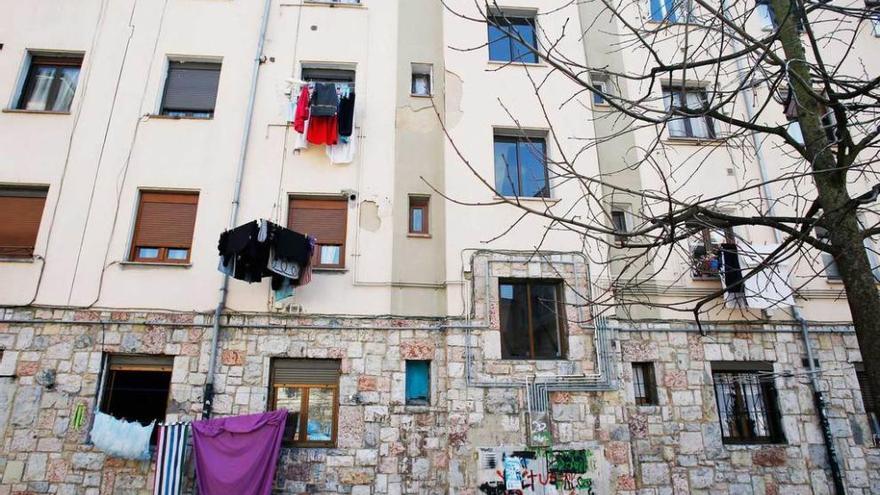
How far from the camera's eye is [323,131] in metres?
9.28

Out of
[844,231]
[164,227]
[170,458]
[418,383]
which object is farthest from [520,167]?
[170,458]

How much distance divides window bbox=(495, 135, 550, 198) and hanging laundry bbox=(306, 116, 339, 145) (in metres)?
3.00

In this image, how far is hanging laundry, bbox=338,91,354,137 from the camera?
925 centimetres

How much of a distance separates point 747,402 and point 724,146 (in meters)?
4.72

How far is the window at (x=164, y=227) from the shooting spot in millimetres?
8773

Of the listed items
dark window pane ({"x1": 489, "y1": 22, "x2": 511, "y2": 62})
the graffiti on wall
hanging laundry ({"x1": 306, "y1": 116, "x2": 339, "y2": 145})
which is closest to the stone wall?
the graffiti on wall

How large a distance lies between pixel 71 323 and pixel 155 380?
160cm

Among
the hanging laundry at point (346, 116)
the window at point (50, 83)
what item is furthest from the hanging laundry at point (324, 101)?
the window at point (50, 83)

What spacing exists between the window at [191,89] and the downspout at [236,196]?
2.61 feet

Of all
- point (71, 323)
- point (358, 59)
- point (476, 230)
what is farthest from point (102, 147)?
point (476, 230)

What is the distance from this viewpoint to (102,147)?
9164mm

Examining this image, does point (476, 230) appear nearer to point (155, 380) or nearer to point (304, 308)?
point (304, 308)

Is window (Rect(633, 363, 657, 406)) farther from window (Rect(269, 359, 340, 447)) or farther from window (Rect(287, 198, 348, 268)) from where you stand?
window (Rect(287, 198, 348, 268))

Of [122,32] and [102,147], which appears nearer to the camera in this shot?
[102,147]
